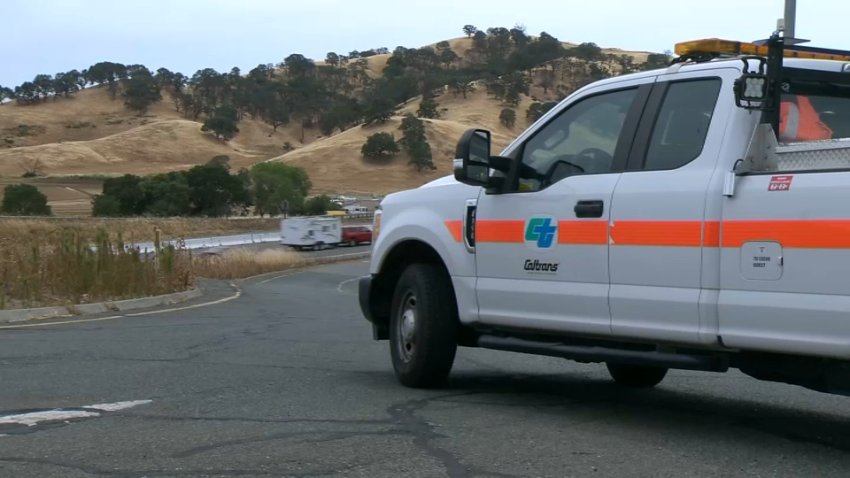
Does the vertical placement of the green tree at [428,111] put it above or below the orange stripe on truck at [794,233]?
above

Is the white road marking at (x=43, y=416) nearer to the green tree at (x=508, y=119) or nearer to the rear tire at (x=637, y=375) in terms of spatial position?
the rear tire at (x=637, y=375)

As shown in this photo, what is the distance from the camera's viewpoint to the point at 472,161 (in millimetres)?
7062

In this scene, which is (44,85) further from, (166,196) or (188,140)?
(166,196)

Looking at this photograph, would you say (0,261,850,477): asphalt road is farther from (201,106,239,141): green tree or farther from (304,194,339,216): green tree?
(201,106,239,141): green tree

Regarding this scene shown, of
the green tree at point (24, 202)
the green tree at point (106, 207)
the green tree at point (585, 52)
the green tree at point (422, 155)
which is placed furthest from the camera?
the green tree at point (585, 52)

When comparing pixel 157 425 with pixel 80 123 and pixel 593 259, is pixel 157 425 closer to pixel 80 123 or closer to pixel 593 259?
pixel 593 259

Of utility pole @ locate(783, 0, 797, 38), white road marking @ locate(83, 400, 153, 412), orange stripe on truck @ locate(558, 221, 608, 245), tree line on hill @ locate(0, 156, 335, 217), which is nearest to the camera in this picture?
orange stripe on truck @ locate(558, 221, 608, 245)

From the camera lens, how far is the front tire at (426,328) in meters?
7.57

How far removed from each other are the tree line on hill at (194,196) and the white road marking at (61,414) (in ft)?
200

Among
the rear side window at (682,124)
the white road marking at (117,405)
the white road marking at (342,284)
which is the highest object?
the rear side window at (682,124)

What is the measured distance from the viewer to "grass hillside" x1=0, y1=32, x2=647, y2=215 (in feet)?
328

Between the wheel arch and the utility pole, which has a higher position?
the utility pole

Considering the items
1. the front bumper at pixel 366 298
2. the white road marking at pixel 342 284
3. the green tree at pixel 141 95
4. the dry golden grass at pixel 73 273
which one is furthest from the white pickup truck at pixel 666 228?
the green tree at pixel 141 95

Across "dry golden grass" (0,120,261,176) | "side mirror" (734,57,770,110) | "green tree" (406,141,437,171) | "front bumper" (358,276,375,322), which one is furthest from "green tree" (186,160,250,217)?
"side mirror" (734,57,770,110)
